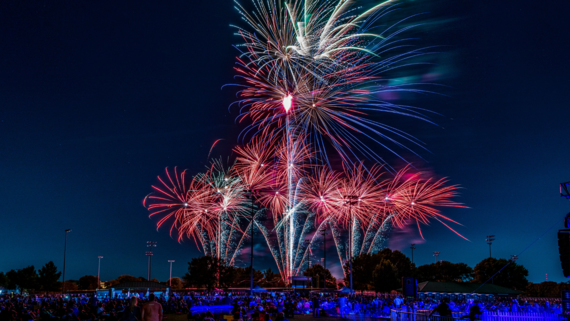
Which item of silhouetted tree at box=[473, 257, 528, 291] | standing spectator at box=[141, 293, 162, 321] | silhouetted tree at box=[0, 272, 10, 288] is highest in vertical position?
standing spectator at box=[141, 293, 162, 321]

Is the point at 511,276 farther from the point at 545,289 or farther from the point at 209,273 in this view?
the point at 209,273

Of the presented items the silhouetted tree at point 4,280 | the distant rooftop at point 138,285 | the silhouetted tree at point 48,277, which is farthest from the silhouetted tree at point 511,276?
the silhouetted tree at point 4,280

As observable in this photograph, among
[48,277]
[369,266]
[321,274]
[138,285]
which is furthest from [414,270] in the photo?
[48,277]

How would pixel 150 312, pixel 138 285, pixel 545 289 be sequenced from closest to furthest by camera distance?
pixel 150 312
pixel 138 285
pixel 545 289

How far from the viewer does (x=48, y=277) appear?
79625 mm

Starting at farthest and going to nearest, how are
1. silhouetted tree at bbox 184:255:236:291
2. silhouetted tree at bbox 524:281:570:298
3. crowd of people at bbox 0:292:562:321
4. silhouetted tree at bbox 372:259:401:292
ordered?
silhouetted tree at bbox 524:281:570:298, silhouetted tree at bbox 372:259:401:292, silhouetted tree at bbox 184:255:236:291, crowd of people at bbox 0:292:562:321

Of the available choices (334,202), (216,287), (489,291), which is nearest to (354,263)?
(216,287)

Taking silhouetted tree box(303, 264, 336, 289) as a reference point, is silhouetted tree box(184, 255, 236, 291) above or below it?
above

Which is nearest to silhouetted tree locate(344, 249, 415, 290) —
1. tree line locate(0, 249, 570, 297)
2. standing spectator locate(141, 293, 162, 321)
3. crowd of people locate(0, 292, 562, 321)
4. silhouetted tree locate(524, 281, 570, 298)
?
tree line locate(0, 249, 570, 297)

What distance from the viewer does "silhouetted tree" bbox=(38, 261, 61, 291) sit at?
79.6 meters

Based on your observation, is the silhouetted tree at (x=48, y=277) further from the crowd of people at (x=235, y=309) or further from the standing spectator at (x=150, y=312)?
the standing spectator at (x=150, y=312)

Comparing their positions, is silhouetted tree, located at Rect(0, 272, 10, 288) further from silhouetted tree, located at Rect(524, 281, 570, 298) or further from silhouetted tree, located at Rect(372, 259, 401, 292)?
silhouetted tree, located at Rect(524, 281, 570, 298)

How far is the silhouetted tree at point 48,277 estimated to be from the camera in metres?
79.6

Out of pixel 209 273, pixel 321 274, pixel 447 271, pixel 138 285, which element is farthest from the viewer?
Result: pixel 321 274
